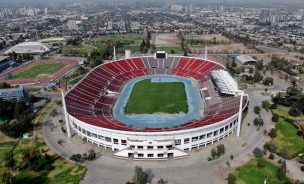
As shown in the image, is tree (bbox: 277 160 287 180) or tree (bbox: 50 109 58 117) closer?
tree (bbox: 277 160 287 180)

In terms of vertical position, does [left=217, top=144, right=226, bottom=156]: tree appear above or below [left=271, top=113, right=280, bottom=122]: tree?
below

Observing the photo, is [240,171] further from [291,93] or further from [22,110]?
[22,110]

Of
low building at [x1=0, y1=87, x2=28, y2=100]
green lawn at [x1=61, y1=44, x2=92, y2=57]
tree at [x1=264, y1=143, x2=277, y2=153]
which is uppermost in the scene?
green lawn at [x1=61, y1=44, x2=92, y2=57]

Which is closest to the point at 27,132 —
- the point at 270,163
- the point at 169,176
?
the point at 169,176

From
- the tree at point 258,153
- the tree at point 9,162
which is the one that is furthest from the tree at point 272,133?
the tree at point 9,162

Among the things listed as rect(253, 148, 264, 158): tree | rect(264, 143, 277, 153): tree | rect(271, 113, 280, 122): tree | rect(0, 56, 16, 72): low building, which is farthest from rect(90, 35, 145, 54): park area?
rect(253, 148, 264, 158): tree

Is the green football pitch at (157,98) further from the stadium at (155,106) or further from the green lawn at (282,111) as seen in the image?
the green lawn at (282,111)

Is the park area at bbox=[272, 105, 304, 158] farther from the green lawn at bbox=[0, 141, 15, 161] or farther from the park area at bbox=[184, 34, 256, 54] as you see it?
the park area at bbox=[184, 34, 256, 54]

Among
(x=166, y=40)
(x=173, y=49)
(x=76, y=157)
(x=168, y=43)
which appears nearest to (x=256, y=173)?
(x=76, y=157)
